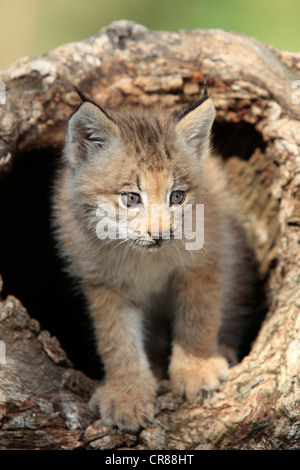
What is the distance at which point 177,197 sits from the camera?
2.63m

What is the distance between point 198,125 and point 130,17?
343cm

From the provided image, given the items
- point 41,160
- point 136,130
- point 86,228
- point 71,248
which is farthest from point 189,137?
point 41,160

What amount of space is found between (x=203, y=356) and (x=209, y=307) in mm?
291

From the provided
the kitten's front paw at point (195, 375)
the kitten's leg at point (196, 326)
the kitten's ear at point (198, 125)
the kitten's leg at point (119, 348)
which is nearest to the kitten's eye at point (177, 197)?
the kitten's ear at point (198, 125)

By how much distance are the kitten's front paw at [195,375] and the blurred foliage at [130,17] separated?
325 centimetres

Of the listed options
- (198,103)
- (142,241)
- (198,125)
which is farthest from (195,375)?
(198,103)

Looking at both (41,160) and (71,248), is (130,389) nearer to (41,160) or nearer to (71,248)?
(71,248)

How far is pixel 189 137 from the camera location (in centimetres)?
279

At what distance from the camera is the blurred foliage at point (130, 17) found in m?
5.21

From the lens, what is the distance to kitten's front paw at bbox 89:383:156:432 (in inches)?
106
